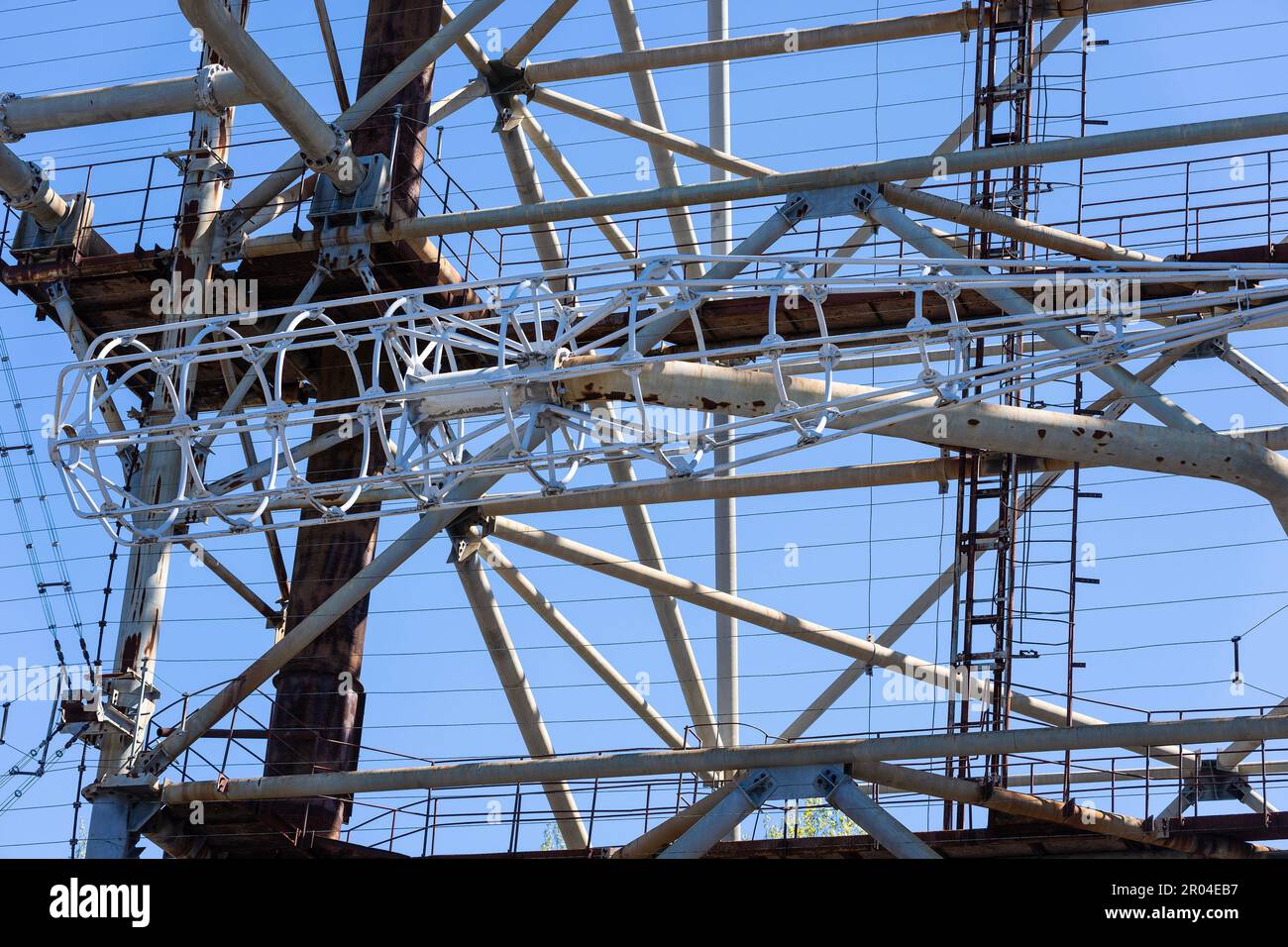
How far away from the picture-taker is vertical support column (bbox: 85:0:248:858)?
735 inches

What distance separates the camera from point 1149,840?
55.0ft

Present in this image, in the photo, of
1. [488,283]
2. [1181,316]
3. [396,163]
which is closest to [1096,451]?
[1181,316]

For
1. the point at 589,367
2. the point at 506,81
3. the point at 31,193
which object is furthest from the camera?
the point at 506,81

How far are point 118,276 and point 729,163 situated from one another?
6.77m

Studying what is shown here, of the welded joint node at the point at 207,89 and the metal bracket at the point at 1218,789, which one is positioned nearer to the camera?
the metal bracket at the point at 1218,789

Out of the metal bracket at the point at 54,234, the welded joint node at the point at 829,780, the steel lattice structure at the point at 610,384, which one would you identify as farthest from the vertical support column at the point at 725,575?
the metal bracket at the point at 54,234

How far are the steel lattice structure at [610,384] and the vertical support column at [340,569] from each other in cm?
5

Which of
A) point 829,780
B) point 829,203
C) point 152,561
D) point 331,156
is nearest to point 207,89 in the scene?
point 331,156

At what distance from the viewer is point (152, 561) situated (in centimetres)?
1953

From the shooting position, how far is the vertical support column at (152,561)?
1867 centimetres

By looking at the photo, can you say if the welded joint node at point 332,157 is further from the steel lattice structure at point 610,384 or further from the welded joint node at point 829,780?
the welded joint node at point 829,780

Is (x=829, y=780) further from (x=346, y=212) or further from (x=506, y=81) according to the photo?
(x=506, y=81)

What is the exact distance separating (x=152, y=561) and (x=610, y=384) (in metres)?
5.78
